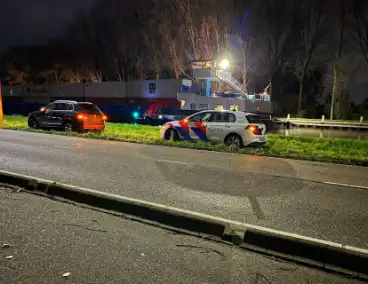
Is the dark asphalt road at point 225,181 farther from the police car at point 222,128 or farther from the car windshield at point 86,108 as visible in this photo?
the car windshield at point 86,108

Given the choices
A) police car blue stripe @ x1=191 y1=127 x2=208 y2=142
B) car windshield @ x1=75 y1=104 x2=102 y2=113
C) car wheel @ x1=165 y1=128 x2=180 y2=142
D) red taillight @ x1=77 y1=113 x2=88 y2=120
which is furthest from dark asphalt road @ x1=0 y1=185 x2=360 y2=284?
car windshield @ x1=75 y1=104 x2=102 y2=113

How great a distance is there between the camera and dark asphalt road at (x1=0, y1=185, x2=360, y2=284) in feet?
10.6

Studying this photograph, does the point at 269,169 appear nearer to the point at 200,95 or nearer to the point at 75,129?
the point at 75,129

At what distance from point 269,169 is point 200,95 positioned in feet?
68.8

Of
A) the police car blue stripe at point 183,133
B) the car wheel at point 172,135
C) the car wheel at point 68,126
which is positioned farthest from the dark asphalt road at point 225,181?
the car wheel at point 68,126

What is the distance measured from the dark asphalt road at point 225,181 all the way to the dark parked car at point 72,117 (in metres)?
4.64

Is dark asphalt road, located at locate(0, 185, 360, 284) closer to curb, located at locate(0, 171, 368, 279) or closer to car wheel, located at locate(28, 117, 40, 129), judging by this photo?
curb, located at locate(0, 171, 368, 279)

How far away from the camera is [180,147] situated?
41.5 feet

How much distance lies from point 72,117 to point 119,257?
13.7 meters

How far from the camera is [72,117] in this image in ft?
53.2

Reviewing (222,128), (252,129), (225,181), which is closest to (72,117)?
(222,128)

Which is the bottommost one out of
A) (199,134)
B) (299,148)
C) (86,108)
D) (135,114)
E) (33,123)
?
(299,148)

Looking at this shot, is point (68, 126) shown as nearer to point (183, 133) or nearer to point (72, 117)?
point (72, 117)

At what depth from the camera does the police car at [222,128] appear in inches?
481
